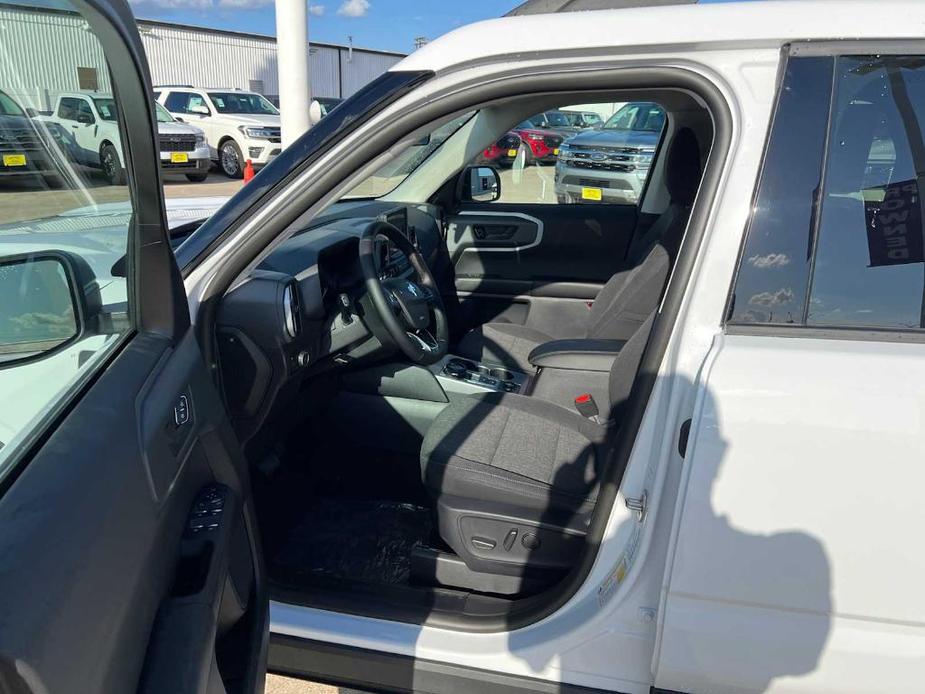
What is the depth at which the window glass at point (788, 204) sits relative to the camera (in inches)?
46.3

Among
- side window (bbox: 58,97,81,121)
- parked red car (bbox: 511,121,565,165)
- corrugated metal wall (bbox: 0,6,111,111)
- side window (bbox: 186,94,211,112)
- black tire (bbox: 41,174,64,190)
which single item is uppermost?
side window (bbox: 186,94,211,112)

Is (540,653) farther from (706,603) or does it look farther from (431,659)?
(706,603)

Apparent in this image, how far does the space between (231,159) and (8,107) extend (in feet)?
43.7

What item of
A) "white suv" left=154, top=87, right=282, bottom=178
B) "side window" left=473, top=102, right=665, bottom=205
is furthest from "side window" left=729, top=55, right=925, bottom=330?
"white suv" left=154, top=87, right=282, bottom=178

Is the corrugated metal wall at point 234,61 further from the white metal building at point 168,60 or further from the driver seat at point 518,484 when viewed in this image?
the driver seat at point 518,484

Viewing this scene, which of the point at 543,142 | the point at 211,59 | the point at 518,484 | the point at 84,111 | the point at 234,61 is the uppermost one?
the point at 234,61

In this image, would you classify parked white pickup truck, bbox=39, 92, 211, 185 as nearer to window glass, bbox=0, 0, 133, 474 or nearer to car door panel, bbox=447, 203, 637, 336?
window glass, bbox=0, 0, 133, 474

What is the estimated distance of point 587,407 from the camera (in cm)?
234

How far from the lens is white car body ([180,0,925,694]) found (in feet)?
3.57

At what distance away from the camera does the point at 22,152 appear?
920mm

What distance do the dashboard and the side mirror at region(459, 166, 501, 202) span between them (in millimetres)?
1208

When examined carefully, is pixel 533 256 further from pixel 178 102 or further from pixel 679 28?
pixel 178 102

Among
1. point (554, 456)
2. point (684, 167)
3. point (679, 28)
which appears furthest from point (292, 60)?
point (679, 28)

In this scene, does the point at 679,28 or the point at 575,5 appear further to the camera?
the point at 575,5
